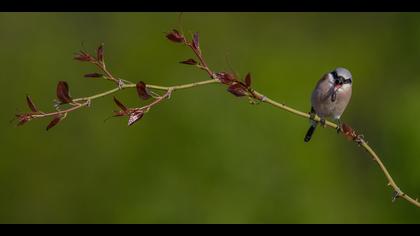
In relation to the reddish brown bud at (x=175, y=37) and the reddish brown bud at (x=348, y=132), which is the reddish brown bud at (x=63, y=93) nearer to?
the reddish brown bud at (x=175, y=37)

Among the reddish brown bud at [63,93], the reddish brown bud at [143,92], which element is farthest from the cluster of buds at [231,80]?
the reddish brown bud at [63,93]

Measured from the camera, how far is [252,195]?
47.5 ft

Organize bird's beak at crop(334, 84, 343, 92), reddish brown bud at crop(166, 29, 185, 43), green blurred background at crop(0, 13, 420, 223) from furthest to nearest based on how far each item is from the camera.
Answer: green blurred background at crop(0, 13, 420, 223)
bird's beak at crop(334, 84, 343, 92)
reddish brown bud at crop(166, 29, 185, 43)

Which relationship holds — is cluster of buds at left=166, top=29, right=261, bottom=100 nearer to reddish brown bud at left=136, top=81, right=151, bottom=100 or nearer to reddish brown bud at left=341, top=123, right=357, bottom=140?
reddish brown bud at left=136, top=81, right=151, bottom=100

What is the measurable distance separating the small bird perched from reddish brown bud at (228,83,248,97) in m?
2.74

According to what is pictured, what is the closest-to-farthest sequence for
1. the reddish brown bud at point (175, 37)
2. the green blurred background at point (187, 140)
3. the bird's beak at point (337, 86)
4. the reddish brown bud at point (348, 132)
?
the reddish brown bud at point (175, 37), the reddish brown bud at point (348, 132), the bird's beak at point (337, 86), the green blurred background at point (187, 140)

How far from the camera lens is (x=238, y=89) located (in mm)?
3523

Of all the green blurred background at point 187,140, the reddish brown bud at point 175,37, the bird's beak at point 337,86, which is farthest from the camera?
the green blurred background at point 187,140

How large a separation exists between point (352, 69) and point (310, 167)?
17.1 feet

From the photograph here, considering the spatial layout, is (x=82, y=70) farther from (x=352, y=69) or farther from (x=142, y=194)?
(x=352, y=69)

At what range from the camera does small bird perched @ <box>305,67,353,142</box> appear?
20.3 feet

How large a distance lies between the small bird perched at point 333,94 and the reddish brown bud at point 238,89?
2.74 m

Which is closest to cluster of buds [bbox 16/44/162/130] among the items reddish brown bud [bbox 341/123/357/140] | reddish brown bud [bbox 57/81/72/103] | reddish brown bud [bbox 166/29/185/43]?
reddish brown bud [bbox 57/81/72/103]

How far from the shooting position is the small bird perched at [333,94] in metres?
6.20
